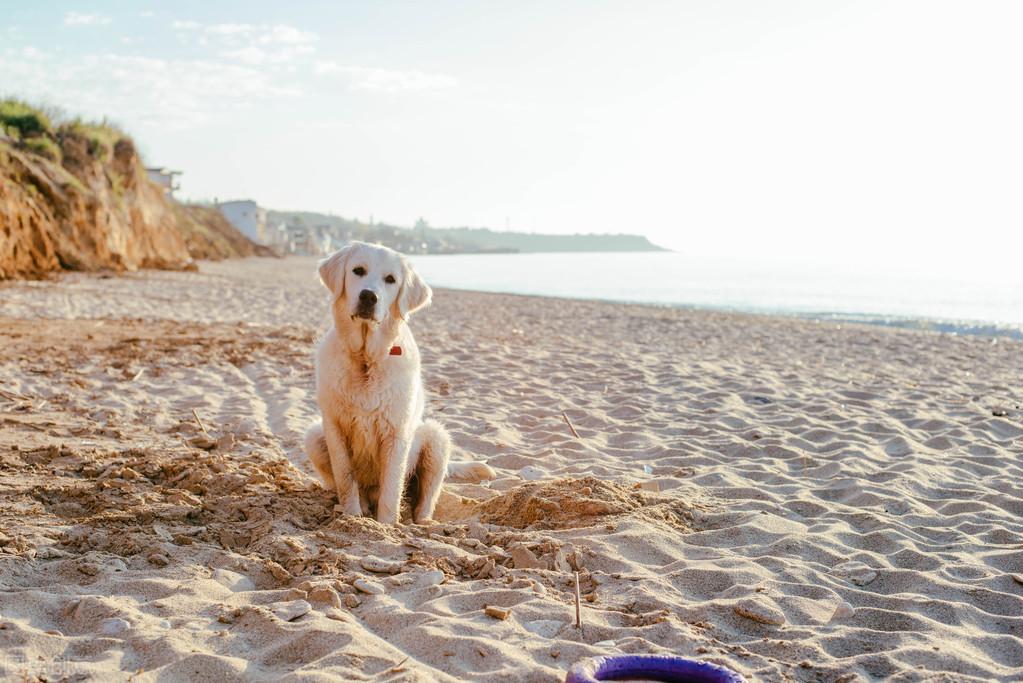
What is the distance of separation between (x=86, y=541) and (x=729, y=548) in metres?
3.07

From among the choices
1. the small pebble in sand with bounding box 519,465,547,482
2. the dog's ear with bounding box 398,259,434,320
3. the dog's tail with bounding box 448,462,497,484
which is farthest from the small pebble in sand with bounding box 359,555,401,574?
the small pebble in sand with bounding box 519,465,547,482

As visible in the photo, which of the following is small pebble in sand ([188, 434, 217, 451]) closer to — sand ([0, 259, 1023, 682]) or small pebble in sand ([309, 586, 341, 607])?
sand ([0, 259, 1023, 682])

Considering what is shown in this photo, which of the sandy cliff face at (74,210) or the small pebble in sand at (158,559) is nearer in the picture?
the small pebble in sand at (158,559)

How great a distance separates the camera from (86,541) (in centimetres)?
366

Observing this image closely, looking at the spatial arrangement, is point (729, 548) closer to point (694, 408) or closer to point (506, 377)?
point (694, 408)

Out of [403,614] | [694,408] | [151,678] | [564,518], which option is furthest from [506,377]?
[151,678]

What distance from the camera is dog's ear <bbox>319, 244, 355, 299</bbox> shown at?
4.52m

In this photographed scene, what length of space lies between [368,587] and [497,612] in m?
0.59

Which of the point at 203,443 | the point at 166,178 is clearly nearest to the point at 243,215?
the point at 166,178

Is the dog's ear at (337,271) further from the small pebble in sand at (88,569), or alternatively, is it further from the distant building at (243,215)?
the distant building at (243,215)

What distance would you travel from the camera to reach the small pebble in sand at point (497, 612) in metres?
3.13

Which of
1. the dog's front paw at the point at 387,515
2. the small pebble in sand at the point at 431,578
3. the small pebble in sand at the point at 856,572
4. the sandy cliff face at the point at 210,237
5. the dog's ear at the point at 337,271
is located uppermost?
the sandy cliff face at the point at 210,237

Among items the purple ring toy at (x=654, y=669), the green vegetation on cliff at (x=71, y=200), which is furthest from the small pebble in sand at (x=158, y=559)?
the green vegetation on cliff at (x=71, y=200)

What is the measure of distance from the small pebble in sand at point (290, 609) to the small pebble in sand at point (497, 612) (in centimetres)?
70
